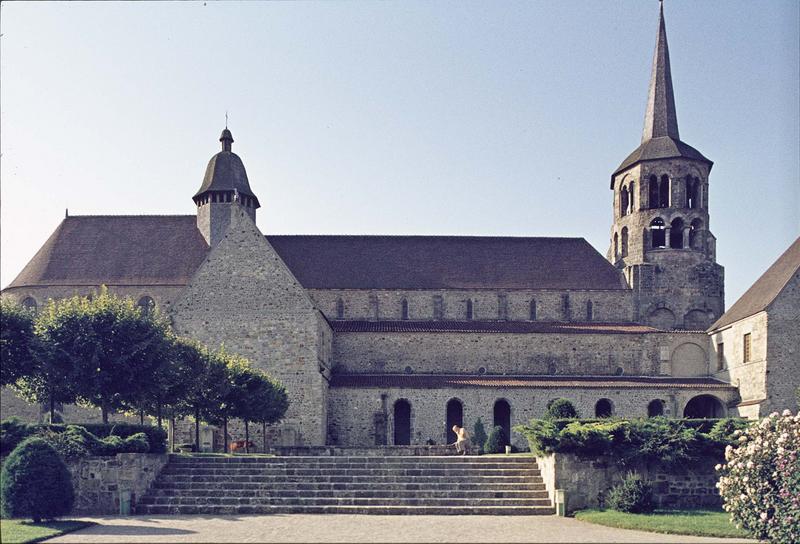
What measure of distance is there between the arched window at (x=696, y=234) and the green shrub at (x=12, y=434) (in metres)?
43.3

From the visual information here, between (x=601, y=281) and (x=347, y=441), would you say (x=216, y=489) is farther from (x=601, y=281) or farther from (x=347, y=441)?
(x=601, y=281)

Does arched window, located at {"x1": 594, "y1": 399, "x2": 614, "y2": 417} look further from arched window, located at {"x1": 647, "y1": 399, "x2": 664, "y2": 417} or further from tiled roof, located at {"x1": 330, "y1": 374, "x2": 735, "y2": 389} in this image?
arched window, located at {"x1": 647, "y1": 399, "x2": 664, "y2": 417}

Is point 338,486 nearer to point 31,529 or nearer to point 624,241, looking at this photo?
point 31,529

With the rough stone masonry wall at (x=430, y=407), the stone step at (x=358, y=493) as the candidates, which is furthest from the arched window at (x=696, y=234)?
the stone step at (x=358, y=493)

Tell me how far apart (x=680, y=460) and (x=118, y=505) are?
16.8 metres

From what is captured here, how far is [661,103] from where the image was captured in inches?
2345

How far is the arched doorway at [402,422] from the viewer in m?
48.8

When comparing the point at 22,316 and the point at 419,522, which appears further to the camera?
the point at 22,316

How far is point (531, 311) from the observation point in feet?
184

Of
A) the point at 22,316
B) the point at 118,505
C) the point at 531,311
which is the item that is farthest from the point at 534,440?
the point at 531,311

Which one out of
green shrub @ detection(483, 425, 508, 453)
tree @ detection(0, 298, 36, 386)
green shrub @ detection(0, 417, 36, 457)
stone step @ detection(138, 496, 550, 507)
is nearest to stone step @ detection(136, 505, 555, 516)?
stone step @ detection(138, 496, 550, 507)

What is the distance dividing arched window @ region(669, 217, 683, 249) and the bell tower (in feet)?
0.21

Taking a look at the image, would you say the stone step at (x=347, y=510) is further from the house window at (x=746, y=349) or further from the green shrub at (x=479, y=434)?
the house window at (x=746, y=349)

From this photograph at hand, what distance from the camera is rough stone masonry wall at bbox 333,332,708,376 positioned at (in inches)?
2074
